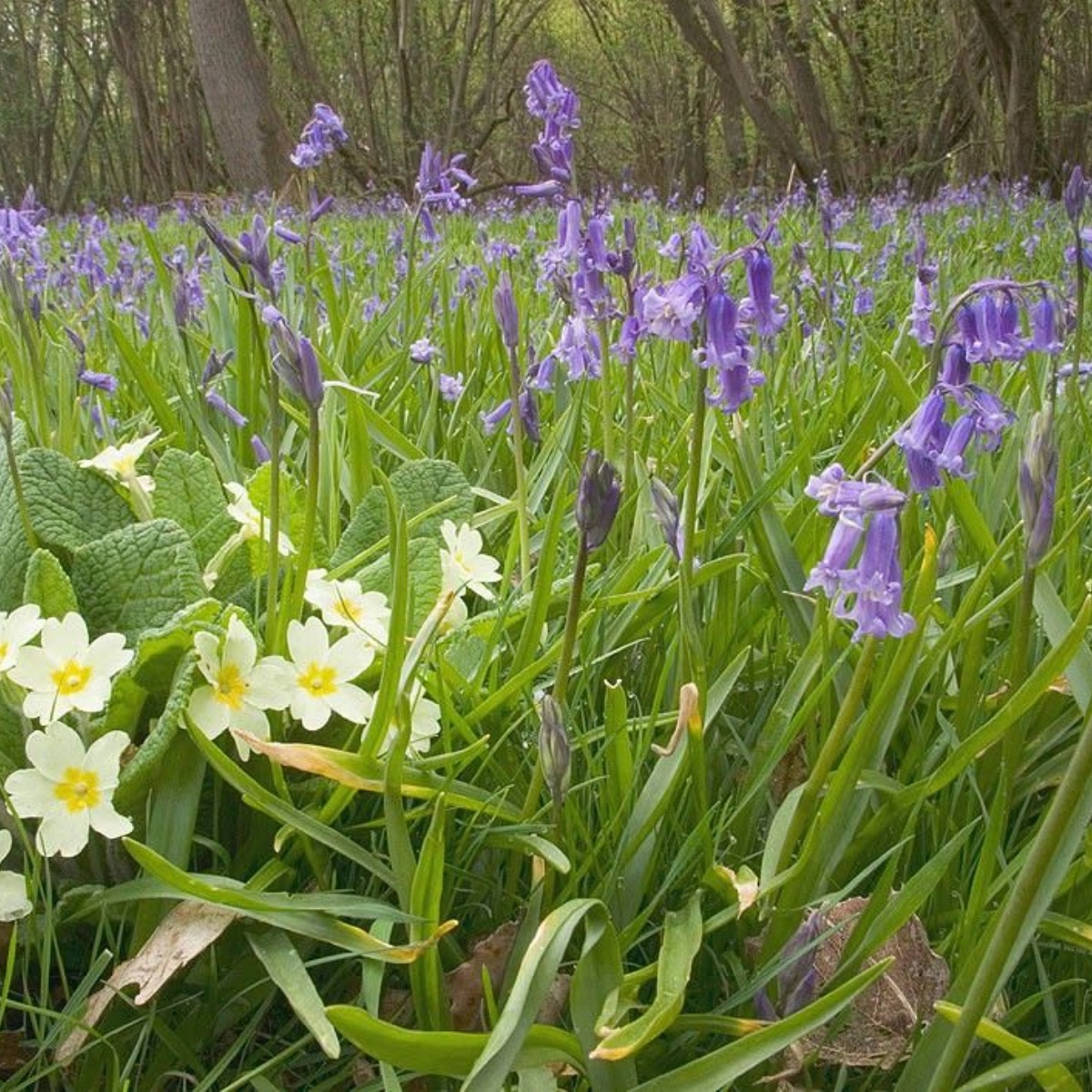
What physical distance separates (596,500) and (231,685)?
16.6 inches

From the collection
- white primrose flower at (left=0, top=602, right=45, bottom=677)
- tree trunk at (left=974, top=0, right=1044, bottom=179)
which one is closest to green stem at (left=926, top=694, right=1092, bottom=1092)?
white primrose flower at (left=0, top=602, right=45, bottom=677)

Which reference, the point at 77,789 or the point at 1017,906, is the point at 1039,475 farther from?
the point at 77,789

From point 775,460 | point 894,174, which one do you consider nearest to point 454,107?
point 894,174

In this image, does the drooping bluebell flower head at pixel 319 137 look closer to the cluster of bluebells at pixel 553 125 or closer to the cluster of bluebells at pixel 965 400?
the cluster of bluebells at pixel 553 125

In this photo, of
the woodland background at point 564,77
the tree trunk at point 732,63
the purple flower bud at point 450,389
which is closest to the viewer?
the purple flower bud at point 450,389

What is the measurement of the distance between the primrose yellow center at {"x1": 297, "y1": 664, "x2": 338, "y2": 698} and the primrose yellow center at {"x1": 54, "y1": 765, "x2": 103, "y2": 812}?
21 centimetres

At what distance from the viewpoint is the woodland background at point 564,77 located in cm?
1110

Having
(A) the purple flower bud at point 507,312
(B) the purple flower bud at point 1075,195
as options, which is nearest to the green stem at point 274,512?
(A) the purple flower bud at point 507,312

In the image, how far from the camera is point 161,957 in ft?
3.44

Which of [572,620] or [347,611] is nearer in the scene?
[572,620]

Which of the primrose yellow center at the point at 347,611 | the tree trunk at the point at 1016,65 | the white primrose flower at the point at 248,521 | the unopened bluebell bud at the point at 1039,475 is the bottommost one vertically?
the primrose yellow center at the point at 347,611

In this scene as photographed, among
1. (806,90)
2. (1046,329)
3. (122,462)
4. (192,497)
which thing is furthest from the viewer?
(806,90)

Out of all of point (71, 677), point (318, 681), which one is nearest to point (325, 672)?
point (318, 681)

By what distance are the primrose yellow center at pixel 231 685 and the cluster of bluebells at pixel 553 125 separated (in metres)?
0.79
